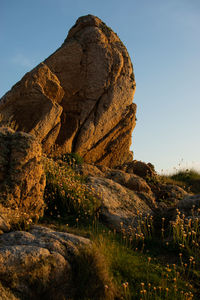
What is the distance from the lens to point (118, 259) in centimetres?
499

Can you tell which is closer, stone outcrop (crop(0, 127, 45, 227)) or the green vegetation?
the green vegetation

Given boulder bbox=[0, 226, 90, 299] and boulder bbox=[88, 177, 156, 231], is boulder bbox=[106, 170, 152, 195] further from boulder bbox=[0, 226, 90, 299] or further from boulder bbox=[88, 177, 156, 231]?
boulder bbox=[0, 226, 90, 299]

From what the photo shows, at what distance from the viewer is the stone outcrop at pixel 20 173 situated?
19.6 ft

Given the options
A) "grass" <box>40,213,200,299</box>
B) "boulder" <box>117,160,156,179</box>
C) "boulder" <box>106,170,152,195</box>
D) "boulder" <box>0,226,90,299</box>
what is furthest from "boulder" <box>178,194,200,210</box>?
"boulder" <box>117,160,156,179</box>

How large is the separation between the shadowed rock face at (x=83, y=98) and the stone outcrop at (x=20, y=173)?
5295 mm

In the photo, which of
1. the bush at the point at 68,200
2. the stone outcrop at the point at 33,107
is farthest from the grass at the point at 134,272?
the stone outcrop at the point at 33,107

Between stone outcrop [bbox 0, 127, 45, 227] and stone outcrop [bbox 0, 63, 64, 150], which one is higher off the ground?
stone outcrop [bbox 0, 63, 64, 150]

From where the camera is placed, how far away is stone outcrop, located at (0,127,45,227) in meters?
5.99

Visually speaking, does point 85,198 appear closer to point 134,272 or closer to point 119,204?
point 119,204

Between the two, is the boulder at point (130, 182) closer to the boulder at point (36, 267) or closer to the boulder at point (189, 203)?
the boulder at point (189, 203)

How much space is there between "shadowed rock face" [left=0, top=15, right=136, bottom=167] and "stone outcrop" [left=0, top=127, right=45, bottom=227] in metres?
5.30

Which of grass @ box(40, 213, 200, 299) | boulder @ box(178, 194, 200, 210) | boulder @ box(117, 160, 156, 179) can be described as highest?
boulder @ box(117, 160, 156, 179)

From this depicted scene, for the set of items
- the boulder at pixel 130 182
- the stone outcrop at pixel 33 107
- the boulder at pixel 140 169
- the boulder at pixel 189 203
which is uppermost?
the stone outcrop at pixel 33 107

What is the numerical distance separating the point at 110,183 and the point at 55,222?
296 cm
